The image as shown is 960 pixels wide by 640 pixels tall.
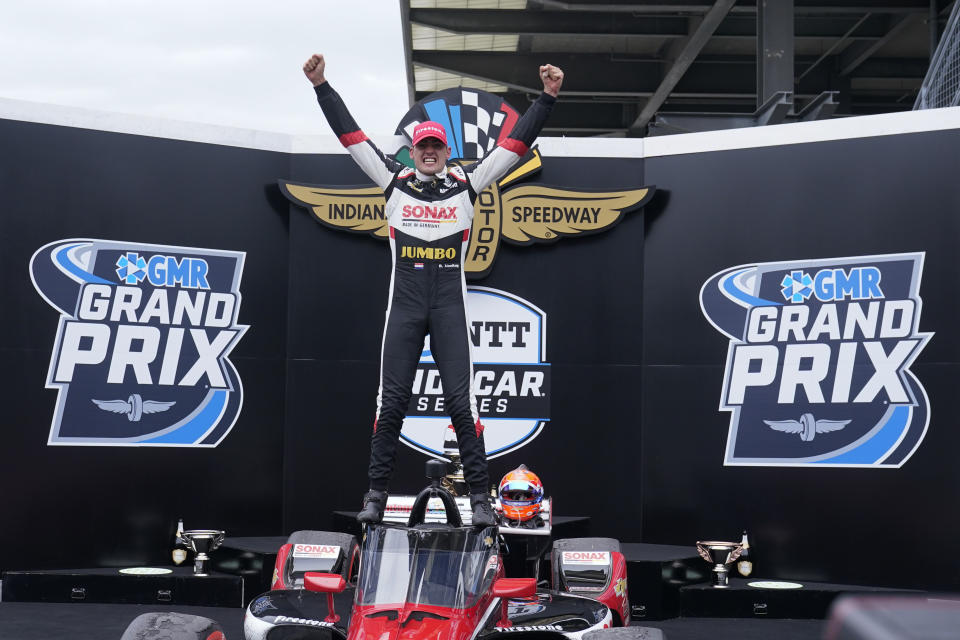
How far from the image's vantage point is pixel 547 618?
14.6 ft

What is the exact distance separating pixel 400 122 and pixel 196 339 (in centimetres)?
207

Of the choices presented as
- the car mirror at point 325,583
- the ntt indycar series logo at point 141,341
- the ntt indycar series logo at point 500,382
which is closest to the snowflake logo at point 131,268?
the ntt indycar series logo at point 141,341

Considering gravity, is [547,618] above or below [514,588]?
below

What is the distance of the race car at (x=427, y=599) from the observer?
3945 mm

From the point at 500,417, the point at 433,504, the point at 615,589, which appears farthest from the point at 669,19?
the point at 615,589

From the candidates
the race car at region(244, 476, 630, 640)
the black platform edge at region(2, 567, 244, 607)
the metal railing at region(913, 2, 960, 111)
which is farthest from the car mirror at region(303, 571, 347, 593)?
the metal railing at region(913, 2, 960, 111)

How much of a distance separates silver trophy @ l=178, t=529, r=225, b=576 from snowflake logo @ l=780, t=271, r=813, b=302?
13.0 ft

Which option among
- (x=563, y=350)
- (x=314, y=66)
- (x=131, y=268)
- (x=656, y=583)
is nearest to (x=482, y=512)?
(x=314, y=66)

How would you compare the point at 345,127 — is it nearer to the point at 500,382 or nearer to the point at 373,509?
the point at 373,509

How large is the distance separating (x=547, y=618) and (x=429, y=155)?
2.14 meters

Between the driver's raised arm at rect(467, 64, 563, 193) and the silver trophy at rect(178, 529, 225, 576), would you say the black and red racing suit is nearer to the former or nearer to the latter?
the driver's raised arm at rect(467, 64, 563, 193)

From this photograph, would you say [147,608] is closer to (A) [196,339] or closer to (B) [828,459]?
(A) [196,339]

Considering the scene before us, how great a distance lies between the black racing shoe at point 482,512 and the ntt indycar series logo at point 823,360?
3.02 metres

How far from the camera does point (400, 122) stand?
7492mm
